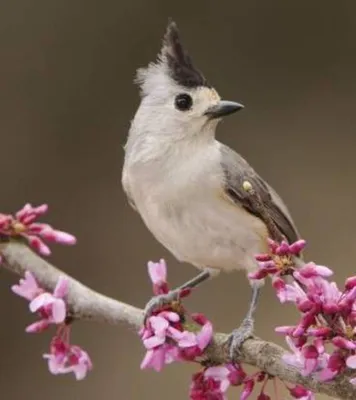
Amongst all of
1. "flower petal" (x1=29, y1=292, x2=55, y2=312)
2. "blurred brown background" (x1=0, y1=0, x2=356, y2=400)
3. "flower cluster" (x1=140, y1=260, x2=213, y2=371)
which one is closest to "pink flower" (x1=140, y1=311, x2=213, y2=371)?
"flower cluster" (x1=140, y1=260, x2=213, y2=371)

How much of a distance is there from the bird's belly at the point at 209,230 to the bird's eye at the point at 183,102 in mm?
128

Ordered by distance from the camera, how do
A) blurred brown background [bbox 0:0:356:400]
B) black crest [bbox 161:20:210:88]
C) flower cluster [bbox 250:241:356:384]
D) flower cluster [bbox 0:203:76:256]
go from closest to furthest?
1. flower cluster [bbox 250:241:356:384]
2. flower cluster [bbox 0:203:76:256]
3. black crest [bbox 161:20:210:88]
4. blurred brown background [bbox 0:0:356:400]

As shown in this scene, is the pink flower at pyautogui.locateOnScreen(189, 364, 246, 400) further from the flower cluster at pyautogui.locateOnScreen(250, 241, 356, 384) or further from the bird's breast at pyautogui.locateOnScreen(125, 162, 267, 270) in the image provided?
the bird's breast at pyautogui.locateOnScreen(125, 162, 267, 270)

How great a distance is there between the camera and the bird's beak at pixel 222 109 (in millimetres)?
1176

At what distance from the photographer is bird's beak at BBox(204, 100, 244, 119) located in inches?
46.3

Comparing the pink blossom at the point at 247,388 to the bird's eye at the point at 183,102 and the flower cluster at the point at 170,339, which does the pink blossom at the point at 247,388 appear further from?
the bird's eye at the point at 183,102

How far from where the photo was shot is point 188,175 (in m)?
1.18

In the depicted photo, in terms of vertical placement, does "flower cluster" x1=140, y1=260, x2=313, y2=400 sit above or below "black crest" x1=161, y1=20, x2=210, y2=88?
below

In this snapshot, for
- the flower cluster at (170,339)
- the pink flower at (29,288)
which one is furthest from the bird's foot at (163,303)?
the pink flower at (29,288)

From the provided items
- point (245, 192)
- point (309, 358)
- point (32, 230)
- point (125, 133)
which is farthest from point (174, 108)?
point (125, 133)

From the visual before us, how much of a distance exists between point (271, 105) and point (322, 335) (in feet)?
5.46

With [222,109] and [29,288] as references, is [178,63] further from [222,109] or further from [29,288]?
[29,288]

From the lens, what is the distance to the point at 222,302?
91.6 inches

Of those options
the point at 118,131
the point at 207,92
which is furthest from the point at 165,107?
the point at 118,131
